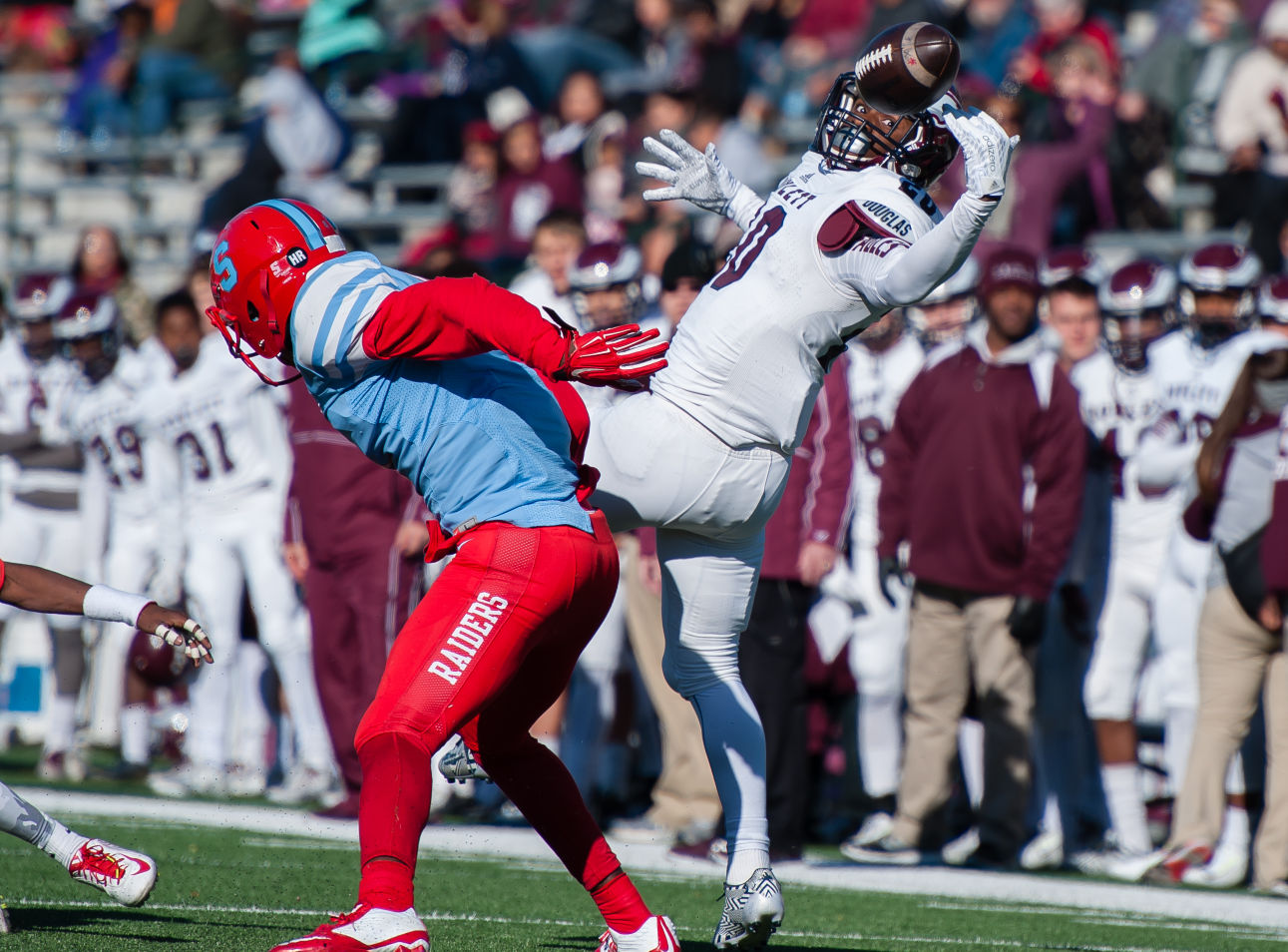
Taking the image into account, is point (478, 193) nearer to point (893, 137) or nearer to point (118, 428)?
point (118, 428)

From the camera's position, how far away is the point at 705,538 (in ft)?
15.1

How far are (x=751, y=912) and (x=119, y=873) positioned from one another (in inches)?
61.0

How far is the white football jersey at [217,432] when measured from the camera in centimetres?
831

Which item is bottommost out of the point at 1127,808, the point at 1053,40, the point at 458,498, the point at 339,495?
the point at 1127,808

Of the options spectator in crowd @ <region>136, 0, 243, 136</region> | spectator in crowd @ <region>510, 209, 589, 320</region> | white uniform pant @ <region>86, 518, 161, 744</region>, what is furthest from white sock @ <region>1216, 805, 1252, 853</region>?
spectator in crowd @ <region>136, 0, 243, 136</region>

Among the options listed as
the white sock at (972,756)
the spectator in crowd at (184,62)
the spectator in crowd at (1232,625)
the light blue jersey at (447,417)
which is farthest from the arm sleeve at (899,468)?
the spectator in crowd at (184,62)

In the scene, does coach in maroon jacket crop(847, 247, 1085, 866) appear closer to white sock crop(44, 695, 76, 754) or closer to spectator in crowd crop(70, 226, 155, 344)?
white sock crop(44, 695, 76, 754)

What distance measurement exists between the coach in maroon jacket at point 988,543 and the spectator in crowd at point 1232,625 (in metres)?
0.55

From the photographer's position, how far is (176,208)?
15125 millimetres

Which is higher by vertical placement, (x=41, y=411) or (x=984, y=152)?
(x=984, y=152)

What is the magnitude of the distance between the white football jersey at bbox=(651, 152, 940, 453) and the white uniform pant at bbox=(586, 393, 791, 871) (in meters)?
0.07

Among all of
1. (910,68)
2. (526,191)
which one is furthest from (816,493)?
(526,191)

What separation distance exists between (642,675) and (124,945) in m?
3.81

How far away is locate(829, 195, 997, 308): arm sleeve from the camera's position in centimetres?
405
